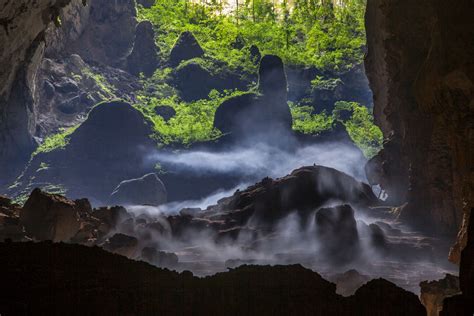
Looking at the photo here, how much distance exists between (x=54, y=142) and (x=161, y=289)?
70.3 metres

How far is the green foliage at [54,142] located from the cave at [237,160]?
1.18 ft

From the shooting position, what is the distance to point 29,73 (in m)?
49.2

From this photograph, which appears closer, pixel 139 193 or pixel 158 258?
pixel 158 258

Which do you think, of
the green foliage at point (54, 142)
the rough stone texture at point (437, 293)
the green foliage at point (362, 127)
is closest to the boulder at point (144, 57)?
the green foliage at point (54, 142)

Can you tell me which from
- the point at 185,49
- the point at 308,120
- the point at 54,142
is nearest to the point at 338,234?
the point at 54,142

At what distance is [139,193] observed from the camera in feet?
207

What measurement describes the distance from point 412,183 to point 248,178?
39.0 m

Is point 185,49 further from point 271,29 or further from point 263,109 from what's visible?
point 263,109

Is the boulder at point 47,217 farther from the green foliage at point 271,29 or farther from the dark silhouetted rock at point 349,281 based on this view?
the green foliage at point 271,29

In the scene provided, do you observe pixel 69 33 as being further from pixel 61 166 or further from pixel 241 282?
pixel 241 282

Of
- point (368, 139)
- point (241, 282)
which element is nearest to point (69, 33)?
point (368, 139)

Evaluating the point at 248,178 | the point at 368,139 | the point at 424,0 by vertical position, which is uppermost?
the point at 368,139

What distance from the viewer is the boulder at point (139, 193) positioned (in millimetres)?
62875

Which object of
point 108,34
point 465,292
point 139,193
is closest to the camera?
point 465,292
